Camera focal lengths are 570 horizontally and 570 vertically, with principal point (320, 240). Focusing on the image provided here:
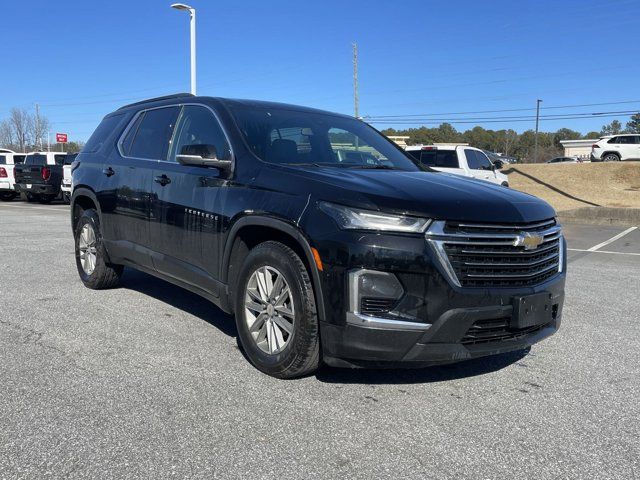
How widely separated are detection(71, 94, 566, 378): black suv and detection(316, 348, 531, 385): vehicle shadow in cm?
34

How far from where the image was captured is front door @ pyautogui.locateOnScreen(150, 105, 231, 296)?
13.4 feet

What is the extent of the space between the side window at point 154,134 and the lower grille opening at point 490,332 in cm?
300

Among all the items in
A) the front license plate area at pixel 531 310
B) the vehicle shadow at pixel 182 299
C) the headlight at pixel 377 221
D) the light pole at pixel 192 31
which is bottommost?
the vehicle shadow at pixel 182 299

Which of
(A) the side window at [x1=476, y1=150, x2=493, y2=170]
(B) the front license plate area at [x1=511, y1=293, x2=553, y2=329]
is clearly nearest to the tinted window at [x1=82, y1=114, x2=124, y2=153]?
(B) the front license plate area at [x1=511, y1=293, x2=553, y2=329]

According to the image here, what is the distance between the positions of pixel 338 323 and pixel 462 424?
2.84ft

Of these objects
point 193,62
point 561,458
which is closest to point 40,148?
point 193,62

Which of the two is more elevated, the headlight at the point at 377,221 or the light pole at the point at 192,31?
the light pole at the point at 192,31

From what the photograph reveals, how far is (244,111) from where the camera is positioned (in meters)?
4.44

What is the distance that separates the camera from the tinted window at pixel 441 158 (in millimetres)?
16156

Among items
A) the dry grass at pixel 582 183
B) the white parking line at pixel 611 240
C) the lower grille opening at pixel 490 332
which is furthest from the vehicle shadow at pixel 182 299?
the dry grass at pixel 582 183

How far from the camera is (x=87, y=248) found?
6.12m

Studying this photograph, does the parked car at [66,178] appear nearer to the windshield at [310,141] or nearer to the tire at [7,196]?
the tire at [7,196]

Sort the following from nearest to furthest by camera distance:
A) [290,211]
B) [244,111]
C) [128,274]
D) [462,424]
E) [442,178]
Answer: [462,424] < [290,211] < [442,178] < [244,111] < [128,274]

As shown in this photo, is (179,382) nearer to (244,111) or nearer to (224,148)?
(224,148)
